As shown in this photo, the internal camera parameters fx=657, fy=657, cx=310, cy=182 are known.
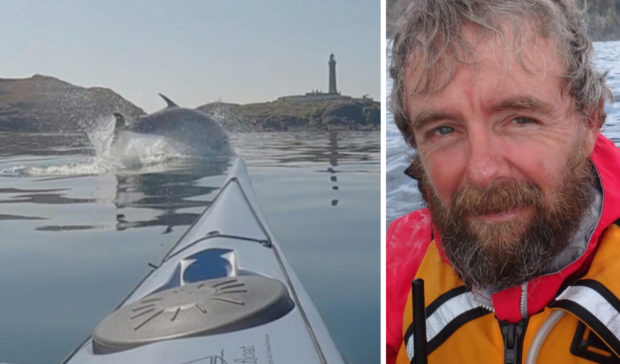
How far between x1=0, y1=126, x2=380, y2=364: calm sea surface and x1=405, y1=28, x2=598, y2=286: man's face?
0.22 m

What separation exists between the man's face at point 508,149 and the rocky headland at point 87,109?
36 cm

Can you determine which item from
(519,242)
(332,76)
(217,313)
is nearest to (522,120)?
(519,242)

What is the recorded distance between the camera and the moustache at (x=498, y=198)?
46.3 inches

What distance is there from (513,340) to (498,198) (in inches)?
10.1

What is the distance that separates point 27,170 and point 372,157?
0.88 meters

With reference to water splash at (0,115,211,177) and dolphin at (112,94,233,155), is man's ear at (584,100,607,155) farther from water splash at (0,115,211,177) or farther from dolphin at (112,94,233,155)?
water splash at (0,115,211,177)

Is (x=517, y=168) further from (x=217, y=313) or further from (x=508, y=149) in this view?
(x=217, y=313)

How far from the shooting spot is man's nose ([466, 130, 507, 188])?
1.17 metres

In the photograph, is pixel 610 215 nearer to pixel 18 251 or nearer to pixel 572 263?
pixel 572 263

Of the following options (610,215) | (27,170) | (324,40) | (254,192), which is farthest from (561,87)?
(27,170)

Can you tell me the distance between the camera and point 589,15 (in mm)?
1159

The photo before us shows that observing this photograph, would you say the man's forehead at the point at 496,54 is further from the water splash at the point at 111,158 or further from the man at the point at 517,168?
the water splash at the point at 111,158

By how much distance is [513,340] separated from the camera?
118cm

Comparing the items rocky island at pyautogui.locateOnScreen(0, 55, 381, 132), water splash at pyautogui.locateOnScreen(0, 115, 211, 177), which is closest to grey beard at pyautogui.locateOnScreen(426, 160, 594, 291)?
rocky island at pyautogui.locateOnScreen(0, 55, 381, 132)
